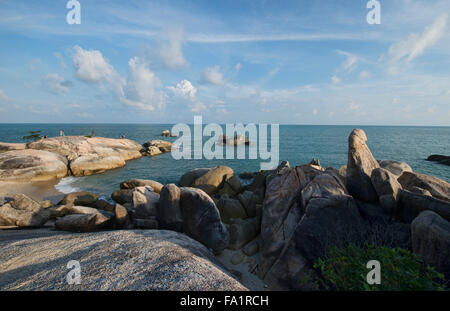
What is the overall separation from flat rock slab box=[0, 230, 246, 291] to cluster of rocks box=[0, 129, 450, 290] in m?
2.06

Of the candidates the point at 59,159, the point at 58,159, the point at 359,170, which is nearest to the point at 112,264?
the point at 359,170

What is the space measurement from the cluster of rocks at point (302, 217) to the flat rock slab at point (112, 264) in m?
2.06

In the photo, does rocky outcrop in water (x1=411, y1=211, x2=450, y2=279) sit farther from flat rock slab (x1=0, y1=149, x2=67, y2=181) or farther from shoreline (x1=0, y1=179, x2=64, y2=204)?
flat rock slab (x1=0, y1=149, x2=67, y2=181)

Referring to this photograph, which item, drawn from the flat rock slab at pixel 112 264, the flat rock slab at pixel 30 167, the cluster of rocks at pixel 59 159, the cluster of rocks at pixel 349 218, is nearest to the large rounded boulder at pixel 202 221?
the flat rock slab at pixel 112 264

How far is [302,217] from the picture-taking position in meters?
7.43

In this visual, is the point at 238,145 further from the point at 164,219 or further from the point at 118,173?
the point at 164,219

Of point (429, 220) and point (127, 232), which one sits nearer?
point (429, 220)

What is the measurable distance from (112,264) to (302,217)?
20.3 ft

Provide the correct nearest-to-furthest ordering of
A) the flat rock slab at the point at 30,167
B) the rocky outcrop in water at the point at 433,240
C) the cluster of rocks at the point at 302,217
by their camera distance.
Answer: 1. the rocky outcrop in water at the point at 433,240
2. the cluster of rocks at the point at 302,217
3. the flat rock slab at the point at 30,167

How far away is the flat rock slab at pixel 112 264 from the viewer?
15.5 feet

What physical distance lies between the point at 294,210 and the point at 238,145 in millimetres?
52104

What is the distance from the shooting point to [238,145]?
199 feet

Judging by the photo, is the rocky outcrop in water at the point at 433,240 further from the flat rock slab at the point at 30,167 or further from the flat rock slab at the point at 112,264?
the flat rock slab at the point at 30,167
